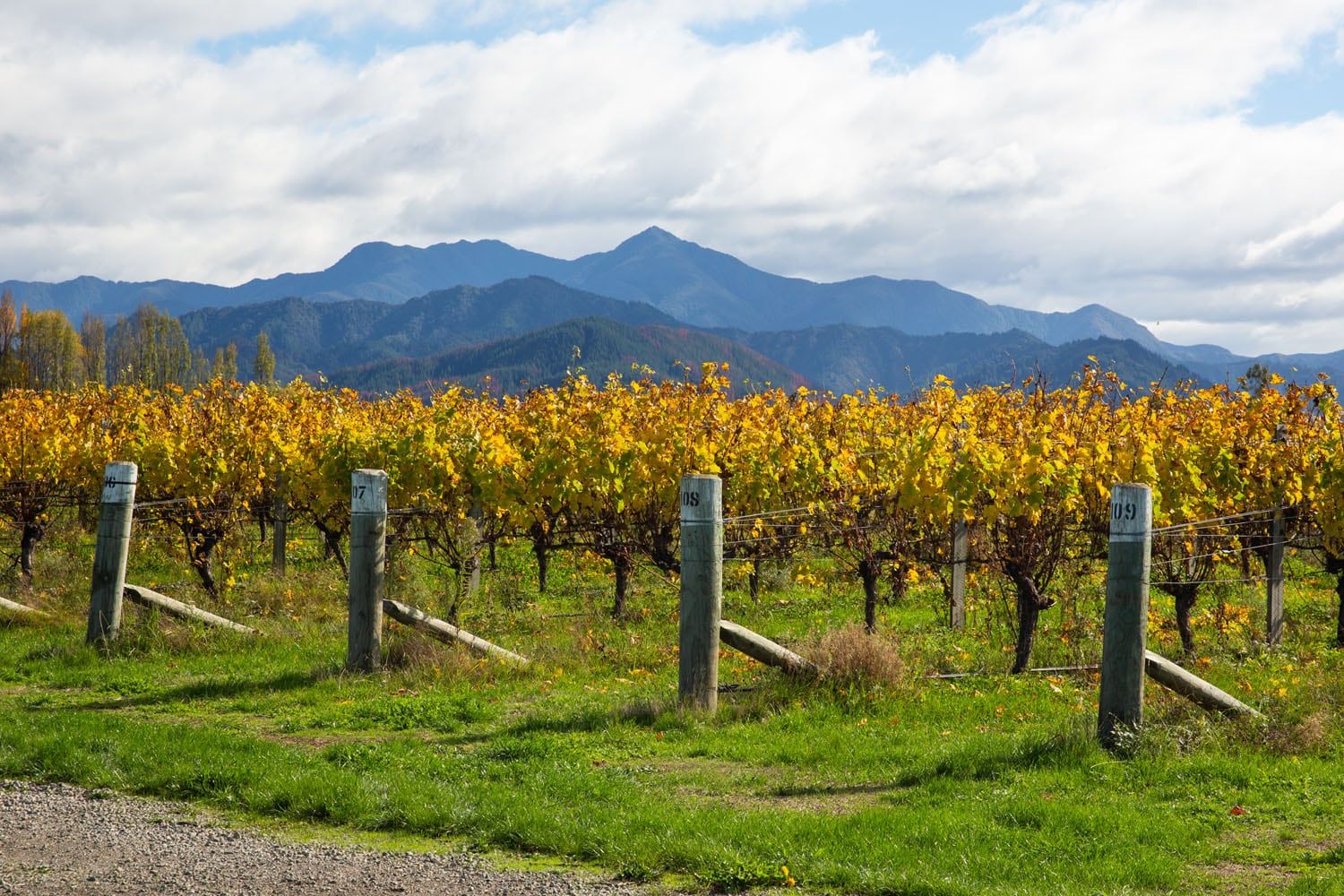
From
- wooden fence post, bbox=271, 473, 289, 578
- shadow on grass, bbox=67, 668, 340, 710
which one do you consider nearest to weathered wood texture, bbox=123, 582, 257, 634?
shadow on grass, bbox=67, 668, 340, 710

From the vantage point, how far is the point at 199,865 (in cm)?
540

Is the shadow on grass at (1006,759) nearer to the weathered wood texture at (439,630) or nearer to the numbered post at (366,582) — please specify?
the weathered wood texture at (439,630)

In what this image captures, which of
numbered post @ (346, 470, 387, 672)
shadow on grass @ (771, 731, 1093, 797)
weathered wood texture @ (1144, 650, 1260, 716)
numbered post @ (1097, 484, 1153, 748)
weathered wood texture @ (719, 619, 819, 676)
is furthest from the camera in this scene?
numbered post @ (346, 470, 387, 672)

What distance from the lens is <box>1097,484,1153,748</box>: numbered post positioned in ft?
23.3

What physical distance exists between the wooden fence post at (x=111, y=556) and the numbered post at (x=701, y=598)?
18.3ft

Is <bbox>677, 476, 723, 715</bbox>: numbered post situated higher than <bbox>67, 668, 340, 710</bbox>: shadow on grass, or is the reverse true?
<bbox>677, 476, 723, 715</bbox>: numbered post

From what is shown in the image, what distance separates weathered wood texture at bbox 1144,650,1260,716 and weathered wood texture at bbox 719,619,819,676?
2.37m

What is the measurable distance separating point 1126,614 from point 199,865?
534cm

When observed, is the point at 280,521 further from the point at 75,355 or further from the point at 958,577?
the point at 75,355

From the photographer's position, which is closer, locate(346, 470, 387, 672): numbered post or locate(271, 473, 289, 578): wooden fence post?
locate(346, 470, 387, 672): numbered post

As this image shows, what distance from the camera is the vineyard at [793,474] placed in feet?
35.3

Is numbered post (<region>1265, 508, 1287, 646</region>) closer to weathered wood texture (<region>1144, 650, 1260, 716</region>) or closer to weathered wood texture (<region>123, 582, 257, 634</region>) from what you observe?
weathered wood texture (<region>1144, 650, 1260, 716</region>)

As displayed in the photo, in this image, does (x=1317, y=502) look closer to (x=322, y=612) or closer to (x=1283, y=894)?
(x=1283, y=894)

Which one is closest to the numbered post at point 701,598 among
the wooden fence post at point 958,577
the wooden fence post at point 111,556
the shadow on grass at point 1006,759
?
the shadow on grass at point 1006,759
